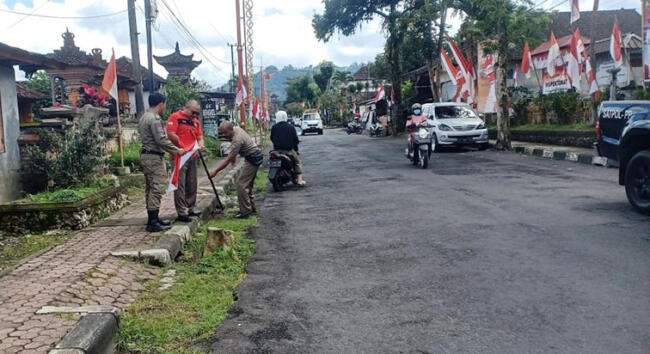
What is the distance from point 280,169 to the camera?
11.5 m

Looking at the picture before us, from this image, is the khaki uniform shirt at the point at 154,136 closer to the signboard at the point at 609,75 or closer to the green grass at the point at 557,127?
the green grass at the point at 557,127

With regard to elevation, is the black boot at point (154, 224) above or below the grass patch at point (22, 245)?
above

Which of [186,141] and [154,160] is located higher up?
[186,141]

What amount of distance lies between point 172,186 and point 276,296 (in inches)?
140

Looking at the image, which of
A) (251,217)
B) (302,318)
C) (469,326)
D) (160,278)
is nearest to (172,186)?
(251,217)

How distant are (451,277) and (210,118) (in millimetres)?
25958

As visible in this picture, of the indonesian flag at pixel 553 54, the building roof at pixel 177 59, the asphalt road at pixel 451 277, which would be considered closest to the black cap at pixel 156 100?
the asphalt road at pixel 451 277

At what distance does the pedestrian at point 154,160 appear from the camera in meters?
7.27

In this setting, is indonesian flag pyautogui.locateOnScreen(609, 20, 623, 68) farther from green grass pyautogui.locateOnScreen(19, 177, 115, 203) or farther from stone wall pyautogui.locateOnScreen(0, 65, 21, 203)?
stone wall pyautogui.locateOnScreen(0, 65, 21, 203)

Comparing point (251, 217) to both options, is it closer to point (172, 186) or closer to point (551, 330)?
point (172, 186)

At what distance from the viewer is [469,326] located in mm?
3727

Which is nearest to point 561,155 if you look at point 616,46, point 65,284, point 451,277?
point 616,46

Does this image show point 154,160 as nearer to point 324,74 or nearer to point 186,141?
point 186,141

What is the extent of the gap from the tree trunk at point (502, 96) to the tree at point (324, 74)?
68566 mm
